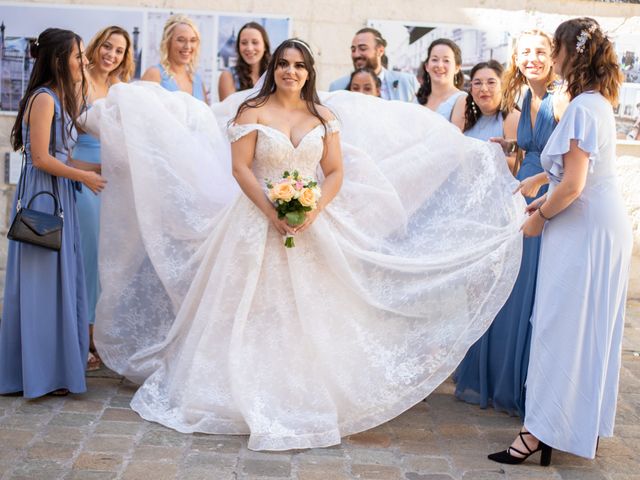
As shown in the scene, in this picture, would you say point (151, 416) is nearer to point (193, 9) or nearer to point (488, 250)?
point (488, 250)

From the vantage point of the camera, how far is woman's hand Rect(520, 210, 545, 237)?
4.42 meters

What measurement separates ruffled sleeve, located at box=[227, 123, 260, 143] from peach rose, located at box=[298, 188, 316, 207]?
1.53 ft

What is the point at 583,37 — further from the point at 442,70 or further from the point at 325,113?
the point at 442,70

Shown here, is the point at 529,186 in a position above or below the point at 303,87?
below

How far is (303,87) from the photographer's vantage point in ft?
16.1

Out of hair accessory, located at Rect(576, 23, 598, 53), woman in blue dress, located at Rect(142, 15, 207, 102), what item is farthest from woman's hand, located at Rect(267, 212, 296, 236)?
woman in blue dress, located at Rect(142, 15, 207, 102)

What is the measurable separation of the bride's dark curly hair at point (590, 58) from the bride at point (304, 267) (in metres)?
1.02

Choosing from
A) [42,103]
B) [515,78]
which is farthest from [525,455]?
[42,103]

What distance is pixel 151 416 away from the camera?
479cm

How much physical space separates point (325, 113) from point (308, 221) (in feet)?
2.15

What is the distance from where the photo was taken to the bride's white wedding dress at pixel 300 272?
184 inches

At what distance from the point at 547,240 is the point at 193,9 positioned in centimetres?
485

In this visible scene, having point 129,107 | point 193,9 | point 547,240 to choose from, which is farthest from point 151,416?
point 193,9

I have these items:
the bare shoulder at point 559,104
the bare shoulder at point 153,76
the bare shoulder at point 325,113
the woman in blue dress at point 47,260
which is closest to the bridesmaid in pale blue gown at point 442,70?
the bare shoulder at point 559,104
